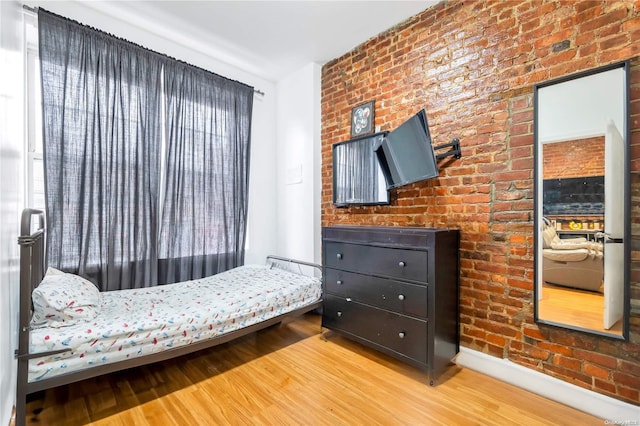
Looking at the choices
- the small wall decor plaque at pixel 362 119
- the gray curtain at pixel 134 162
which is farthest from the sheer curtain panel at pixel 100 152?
the small wall decor plaque at pixel 362 119

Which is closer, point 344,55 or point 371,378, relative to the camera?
point 371,378

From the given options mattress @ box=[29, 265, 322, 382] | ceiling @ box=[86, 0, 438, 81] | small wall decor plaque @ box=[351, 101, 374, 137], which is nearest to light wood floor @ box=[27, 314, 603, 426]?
mattress @ box=[29, 265, 322, 382]

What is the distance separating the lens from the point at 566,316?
5.80ft

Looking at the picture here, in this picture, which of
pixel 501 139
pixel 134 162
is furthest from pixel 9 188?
pixel 501 139

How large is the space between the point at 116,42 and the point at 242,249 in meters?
2.30

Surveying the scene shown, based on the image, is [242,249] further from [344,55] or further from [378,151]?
[344,55]

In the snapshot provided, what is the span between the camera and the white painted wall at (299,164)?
3.38 meters

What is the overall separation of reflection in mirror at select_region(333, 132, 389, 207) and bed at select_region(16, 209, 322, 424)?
100 centimetres

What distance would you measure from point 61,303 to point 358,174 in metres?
2.49

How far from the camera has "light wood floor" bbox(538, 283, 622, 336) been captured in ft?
5.45

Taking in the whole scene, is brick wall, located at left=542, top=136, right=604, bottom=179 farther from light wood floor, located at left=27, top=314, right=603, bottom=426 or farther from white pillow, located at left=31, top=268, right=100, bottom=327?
white pillow, located at left=31, top=268, right=100, bottom=327

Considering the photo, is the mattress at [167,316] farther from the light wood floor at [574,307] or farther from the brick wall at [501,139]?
the light wood floor at [574,307]

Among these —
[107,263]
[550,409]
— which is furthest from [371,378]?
[107,263]

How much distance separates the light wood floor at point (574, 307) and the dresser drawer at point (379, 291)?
0.75m
